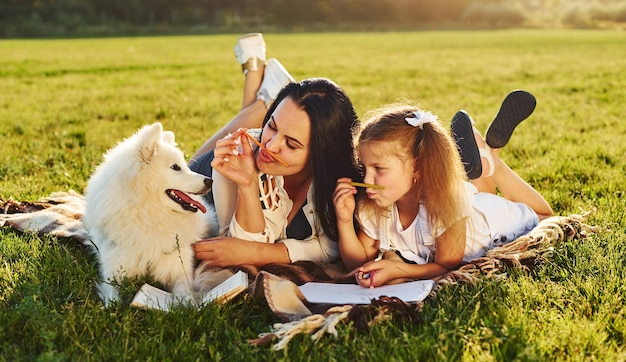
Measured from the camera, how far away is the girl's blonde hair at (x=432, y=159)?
3557 mm

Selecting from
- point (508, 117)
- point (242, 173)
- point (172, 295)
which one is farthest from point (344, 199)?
point (508, 117)

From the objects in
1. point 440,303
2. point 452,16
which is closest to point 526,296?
point 440,303

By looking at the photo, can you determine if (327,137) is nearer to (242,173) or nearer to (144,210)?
(242,173)

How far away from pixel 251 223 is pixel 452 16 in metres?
75.6

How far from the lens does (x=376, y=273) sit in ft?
11.5

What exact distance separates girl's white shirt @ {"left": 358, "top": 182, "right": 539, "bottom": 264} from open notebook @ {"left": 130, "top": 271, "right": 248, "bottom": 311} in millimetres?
969

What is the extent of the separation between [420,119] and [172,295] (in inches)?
66.0

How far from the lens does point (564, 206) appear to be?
16.3 feet

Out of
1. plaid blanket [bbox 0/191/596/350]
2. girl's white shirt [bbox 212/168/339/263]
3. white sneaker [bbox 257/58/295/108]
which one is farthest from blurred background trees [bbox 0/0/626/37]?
girl's white shirt [bbox 212/168/339/263]

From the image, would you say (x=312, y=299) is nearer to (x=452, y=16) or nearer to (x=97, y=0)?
(x=97, y=0)

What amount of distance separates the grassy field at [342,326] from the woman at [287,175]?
69 cm

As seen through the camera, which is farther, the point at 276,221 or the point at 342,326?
the point at 276,221

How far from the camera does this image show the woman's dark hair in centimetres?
367

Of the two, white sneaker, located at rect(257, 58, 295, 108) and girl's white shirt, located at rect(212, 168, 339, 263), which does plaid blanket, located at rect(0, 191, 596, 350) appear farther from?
white sneaker, located at rect(257, 58, 295, 108)
